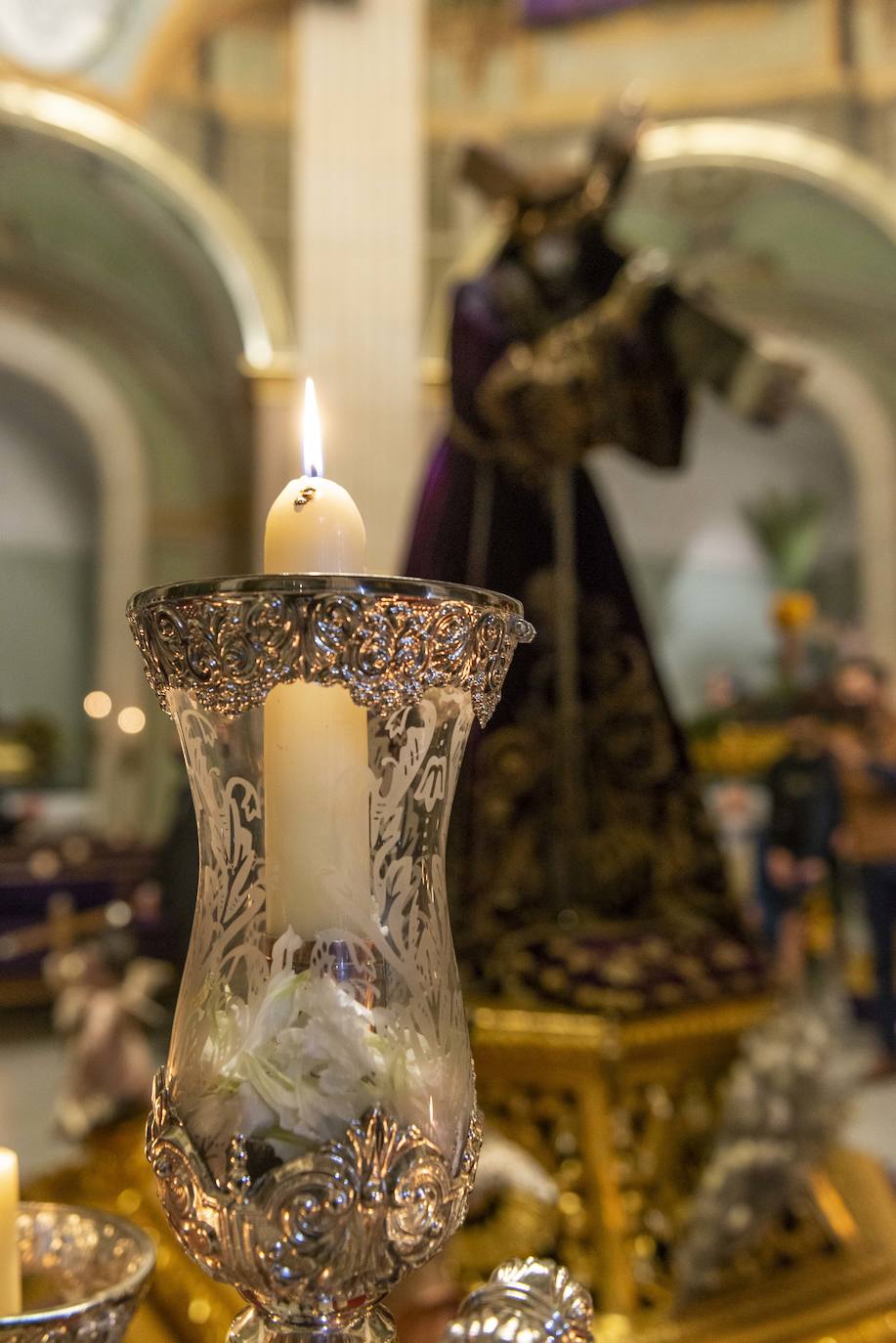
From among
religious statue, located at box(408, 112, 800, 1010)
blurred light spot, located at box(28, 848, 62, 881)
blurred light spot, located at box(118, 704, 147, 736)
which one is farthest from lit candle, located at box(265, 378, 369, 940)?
blurred light spot, located at box(28, 848, 62, 881)

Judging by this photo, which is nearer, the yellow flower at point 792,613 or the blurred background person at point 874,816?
the blurred background person at point 874,816

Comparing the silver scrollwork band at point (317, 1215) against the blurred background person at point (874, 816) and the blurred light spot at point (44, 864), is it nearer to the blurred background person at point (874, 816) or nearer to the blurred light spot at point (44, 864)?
the blurred background person at point (874, 816)

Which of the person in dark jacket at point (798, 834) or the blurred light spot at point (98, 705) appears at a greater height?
the blurred light spot at point (98, 705)

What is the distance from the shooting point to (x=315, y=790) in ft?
1.01

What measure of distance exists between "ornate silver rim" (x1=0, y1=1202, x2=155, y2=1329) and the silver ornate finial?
97mm

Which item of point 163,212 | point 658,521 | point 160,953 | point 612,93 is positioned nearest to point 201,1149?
point 160,953

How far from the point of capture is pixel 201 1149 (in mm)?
292

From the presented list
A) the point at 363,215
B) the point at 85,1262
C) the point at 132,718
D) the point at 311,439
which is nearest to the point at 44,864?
the point at 363,215

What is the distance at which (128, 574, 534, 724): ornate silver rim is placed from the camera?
29 cm

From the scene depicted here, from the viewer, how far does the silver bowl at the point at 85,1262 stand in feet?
1.13

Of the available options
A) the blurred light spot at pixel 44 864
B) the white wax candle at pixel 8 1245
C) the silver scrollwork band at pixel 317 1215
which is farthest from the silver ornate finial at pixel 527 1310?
the blurred light spot at pixel 44 864

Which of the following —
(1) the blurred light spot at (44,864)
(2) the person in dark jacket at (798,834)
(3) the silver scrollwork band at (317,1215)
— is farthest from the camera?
(1) the blurred light spot at (44,864)

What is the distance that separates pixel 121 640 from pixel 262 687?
3.83 metres

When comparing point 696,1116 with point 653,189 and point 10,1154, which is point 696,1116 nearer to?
point 10,1154
